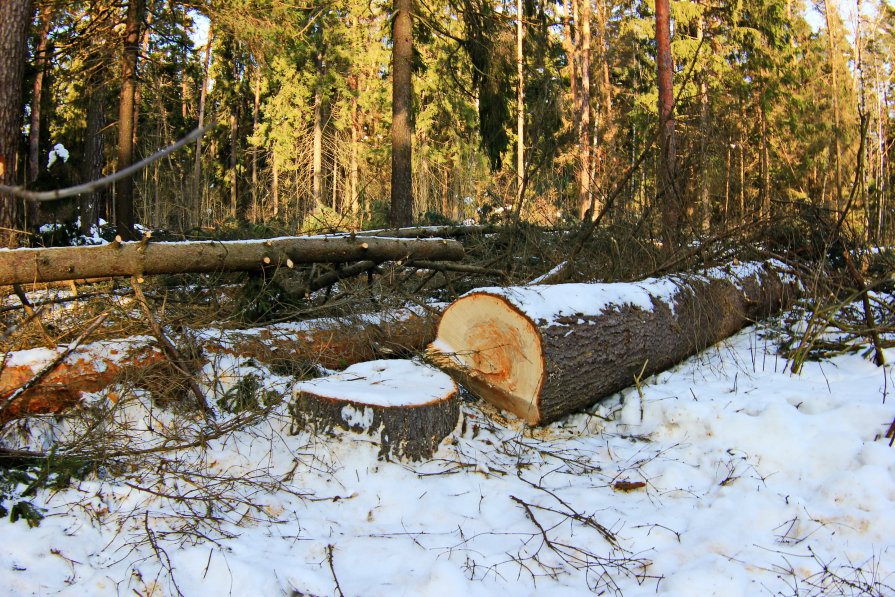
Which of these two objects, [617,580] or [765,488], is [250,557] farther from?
[765,488]

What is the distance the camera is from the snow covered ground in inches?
87.2

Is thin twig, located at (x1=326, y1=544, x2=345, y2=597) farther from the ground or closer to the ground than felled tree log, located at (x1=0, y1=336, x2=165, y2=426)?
closer to the ground

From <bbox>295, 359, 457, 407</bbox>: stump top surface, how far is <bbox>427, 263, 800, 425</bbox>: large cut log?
0.77ft

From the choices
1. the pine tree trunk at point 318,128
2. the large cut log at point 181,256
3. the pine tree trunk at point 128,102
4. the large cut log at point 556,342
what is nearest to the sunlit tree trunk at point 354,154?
the pine tree trunk at point 318,128

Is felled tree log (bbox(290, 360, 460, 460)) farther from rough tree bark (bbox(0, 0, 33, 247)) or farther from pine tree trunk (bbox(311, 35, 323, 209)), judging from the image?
pine tree trunk (bbox(311, 35, 323, 209))

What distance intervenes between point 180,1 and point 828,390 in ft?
37.1

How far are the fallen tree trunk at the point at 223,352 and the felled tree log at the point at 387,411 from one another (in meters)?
0.60

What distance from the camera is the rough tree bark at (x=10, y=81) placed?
5941 mm

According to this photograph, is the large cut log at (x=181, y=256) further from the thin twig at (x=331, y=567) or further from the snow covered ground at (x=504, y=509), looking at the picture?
the thin twig at (x=331, y=567)

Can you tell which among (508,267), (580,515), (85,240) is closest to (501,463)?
(580,515)

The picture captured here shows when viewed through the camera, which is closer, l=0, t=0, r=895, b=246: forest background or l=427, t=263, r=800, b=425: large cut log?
l=427, t=263, r=800, b=425: large cut log

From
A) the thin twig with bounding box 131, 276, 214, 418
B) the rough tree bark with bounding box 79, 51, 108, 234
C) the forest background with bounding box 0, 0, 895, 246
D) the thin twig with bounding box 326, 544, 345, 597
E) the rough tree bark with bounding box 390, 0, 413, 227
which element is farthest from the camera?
the rough tree bark with bounding box 79, 51, 108, 234

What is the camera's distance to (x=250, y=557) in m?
2.29

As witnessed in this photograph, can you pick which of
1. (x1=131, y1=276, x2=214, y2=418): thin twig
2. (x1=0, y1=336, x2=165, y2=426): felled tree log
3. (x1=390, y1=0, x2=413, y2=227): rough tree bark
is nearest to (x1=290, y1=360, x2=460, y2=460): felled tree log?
(x1=131, y1=276, x2=214, y2=418): thin twig
